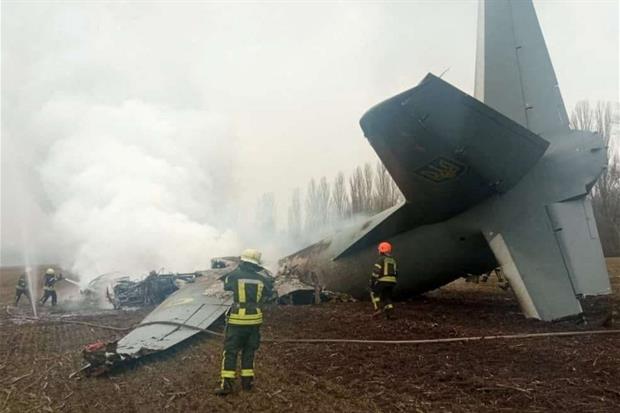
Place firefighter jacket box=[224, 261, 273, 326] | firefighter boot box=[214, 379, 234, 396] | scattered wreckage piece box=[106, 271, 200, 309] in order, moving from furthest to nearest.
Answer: scattered wreckage piece box=[106, 271, 200, 309] → firefighter jacket box=[224, 261, 273, 326] → firefighter boot box=[214, 379, 234, 396]

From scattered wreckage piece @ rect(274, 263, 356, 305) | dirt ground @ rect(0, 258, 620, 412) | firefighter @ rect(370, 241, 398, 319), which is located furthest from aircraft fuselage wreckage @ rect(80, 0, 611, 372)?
scattered wreckage piece @ rect(274, 263, 356, 305)

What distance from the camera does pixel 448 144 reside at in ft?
30.3

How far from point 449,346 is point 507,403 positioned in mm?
2614

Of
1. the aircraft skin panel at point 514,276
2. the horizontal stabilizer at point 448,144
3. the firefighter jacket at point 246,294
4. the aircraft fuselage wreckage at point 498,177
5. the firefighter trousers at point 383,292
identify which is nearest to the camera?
the firefighter jacket at point 246,294

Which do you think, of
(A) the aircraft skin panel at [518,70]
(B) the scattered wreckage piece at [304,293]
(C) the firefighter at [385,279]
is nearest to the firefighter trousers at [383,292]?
(C) the firefighter at [385,279]

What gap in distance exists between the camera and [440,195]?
10.6 metres

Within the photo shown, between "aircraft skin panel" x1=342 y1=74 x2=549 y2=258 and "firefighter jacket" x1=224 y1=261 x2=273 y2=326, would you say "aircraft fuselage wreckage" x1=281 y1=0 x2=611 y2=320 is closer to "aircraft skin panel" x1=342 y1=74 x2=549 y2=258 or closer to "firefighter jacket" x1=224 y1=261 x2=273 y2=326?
"aircraft skin panel" x1=342 y1=74 x2=549 y2=258

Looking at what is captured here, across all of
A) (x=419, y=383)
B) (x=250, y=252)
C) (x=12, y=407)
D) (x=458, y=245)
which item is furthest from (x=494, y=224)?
(x=12, y=407)

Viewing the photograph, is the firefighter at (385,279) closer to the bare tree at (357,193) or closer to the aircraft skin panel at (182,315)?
the aircraft skin panel at (182,315)

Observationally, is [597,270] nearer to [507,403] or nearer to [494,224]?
[494,224]

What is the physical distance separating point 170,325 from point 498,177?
700 cm

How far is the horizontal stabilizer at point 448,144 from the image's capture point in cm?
863

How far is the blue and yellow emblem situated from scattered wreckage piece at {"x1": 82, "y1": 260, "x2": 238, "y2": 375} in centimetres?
495

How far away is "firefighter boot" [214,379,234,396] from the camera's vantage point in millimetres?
6188
